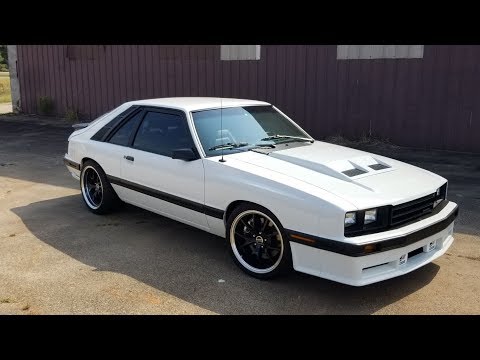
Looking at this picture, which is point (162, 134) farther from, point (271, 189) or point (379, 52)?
point (379, 52)

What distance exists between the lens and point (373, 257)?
3.43 meters

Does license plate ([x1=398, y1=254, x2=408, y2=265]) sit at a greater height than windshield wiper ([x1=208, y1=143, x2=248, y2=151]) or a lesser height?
lesser

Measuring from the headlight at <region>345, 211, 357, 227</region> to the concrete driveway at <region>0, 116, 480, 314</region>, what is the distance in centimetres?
64

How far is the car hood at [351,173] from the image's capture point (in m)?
3.61

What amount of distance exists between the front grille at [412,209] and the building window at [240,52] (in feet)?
26.2

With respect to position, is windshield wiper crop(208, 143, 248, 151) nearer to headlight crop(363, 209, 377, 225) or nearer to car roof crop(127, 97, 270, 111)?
car roof crop(127, 97, 270, 111)

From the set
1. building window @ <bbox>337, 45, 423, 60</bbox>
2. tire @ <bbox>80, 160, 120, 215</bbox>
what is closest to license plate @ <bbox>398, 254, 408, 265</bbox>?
tire @ <bbox>80, 160, 120, 215</bbox>

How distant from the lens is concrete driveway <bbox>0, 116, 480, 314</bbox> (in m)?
3.59

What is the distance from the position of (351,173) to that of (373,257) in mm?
803

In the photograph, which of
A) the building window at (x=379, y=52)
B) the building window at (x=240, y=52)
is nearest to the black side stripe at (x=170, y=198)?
the building window at (x=379, y=52)

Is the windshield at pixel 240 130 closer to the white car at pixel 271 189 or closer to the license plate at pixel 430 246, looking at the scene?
the white car at pixel 271 189

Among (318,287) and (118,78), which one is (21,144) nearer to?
(118,78)
